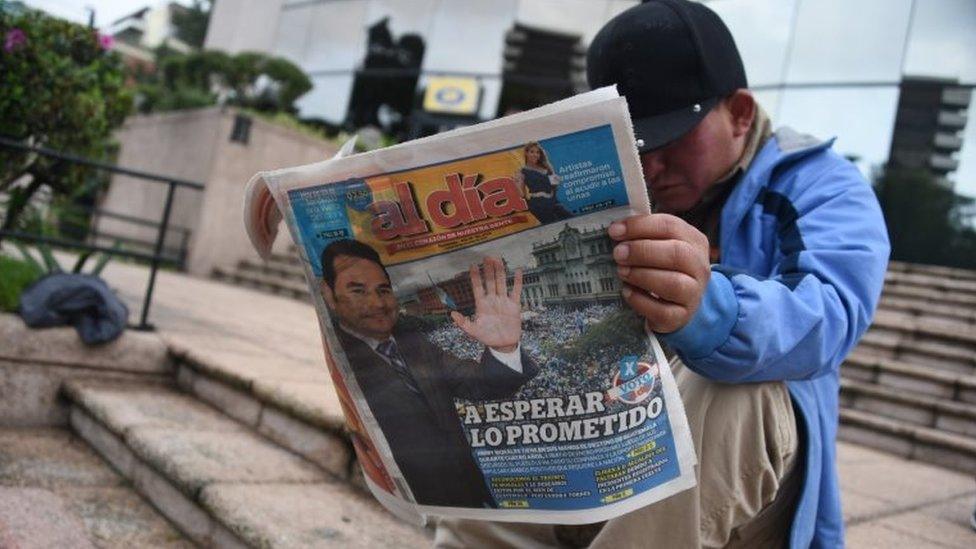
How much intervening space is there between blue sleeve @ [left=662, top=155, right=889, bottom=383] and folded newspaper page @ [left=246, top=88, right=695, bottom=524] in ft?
0.26

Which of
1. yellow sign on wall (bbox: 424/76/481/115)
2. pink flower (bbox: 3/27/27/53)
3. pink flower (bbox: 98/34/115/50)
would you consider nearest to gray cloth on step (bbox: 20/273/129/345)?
pink flower (bbox: 3/27/27/53)

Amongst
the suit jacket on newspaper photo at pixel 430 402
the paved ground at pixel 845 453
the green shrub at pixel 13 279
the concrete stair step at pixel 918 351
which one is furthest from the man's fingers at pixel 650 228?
the concrete stair step at pixel 918 351

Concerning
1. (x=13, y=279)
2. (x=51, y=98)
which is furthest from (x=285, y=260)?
(x=13, y=279)

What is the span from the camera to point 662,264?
88 cm

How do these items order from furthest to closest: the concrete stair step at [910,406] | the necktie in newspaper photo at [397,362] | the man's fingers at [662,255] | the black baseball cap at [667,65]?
the concrete stair step at [910,406] → the black baseball cap at [667,65] → the necktie in newspaper photo at [397,362] → the man's fingers at [662,255]

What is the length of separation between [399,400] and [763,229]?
0.71 metres

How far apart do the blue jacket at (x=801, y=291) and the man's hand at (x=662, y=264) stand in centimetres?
3

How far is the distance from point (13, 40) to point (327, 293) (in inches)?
125

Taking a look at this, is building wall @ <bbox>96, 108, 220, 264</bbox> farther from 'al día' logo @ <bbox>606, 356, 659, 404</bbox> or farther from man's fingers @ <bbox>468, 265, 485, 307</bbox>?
'al día' logo @ <bbox>606, 356, 659, 404</bbox>

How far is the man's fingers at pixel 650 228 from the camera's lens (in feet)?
2.87

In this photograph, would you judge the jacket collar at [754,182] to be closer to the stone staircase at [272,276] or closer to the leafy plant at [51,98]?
the leafy plant at [51,98]

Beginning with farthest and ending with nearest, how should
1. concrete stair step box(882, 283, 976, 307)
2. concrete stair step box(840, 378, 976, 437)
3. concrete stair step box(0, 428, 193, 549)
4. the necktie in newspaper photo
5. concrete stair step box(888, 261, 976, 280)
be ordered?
concrete stair step box(888, 261, 976, 280) → concrete stair step box(882, 283, 976, 307) → concrete stair step box(840, 378, 976, 437) → concrete stair step box(0, 428, 193, 549) → the necktie in newspaper photo

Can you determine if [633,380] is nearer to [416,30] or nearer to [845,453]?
[845,453]

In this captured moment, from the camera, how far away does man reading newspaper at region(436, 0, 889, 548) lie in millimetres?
932
